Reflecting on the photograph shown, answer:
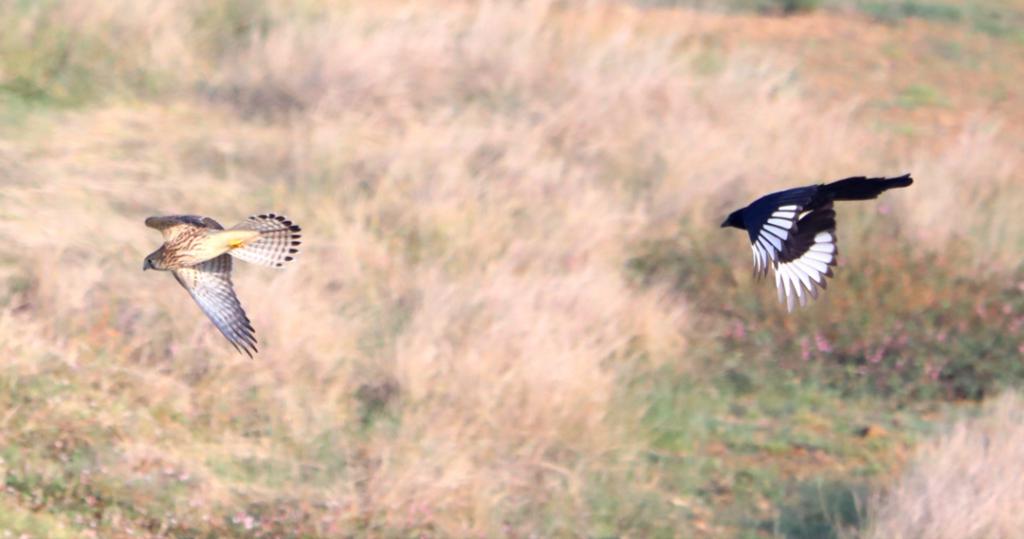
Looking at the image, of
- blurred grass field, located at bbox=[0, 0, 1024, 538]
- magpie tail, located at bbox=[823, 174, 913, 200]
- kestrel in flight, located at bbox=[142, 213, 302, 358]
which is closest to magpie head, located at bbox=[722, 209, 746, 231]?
magpie tail, located at bbox=[823, 174, 913, 200]

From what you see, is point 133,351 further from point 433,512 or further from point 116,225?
point 433,512

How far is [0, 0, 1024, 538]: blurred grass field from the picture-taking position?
704 centimetres

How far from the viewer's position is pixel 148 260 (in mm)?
4887

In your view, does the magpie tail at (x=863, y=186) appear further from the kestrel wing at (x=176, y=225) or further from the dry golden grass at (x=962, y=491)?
the dry golden grass at (x=962, y=491)

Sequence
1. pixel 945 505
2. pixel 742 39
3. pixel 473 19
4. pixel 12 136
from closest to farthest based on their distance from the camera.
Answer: pixel 945 505
pixel 12 136
pixel 473 19
pixel 742 39

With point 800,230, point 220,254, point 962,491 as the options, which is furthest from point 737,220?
point 962,491

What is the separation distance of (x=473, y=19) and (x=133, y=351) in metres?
5.61

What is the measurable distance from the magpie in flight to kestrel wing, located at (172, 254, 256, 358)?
1.49 metres

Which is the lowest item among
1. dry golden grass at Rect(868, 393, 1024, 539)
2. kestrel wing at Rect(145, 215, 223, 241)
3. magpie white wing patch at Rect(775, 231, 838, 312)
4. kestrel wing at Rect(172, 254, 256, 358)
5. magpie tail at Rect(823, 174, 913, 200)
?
dry golden grass at Rect(868, 393, 1024, 539)

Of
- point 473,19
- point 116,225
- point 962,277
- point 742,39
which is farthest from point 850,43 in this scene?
point 116,225

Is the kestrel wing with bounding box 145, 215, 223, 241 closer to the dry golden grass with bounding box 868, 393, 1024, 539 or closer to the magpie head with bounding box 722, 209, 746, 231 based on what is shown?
the magpie head with bounding box 722, 209, 746, 231

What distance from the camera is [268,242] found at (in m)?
4.85

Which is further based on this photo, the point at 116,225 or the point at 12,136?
the point at 12,136

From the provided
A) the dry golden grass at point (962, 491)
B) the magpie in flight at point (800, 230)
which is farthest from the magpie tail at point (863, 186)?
the dry golden grass at point (962, 491)
